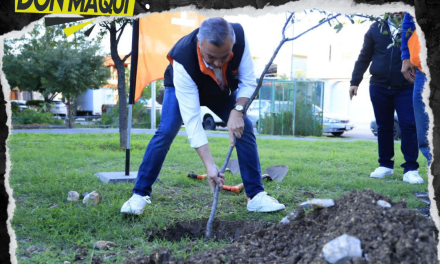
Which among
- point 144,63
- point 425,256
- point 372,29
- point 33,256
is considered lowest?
point 33,256

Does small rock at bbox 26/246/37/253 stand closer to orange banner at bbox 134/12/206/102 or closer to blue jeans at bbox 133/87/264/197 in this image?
blue jeans at bbox 133/87/264/197

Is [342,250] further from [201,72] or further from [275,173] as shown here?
[275,173]

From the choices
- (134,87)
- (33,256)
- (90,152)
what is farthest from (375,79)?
(90,152)

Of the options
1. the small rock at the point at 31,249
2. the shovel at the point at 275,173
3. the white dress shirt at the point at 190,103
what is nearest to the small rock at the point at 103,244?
the small rock at the point at 31,249

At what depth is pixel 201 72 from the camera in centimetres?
273

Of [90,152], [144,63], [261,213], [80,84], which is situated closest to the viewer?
[261,213]

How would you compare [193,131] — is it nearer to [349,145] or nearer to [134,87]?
[134,87]

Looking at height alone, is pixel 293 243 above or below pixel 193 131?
below

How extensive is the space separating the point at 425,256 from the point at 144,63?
11.5 feet

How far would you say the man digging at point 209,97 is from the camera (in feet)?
8.13

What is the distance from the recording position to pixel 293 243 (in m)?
2.01

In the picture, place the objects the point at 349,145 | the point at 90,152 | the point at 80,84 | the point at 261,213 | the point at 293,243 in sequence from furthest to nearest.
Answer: the point at 80,84 → the point at 349,145 → the point at 90,152 → the point at 261,213 → the point at 293,243

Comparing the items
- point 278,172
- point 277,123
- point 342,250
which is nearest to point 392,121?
point 278,172

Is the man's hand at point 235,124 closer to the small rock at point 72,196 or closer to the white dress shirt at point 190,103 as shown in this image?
the white dress shirt at point 190,103
